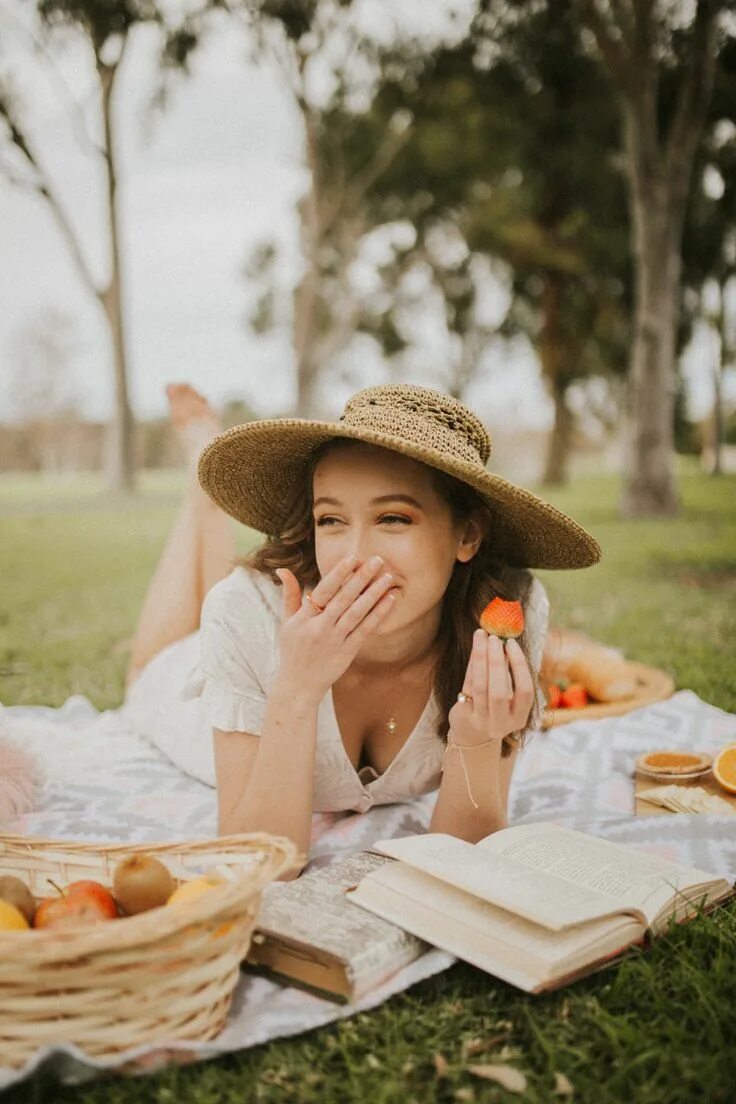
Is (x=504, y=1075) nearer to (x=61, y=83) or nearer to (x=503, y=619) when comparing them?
(x=503, y=619)

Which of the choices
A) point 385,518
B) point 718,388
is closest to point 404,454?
point 385,518

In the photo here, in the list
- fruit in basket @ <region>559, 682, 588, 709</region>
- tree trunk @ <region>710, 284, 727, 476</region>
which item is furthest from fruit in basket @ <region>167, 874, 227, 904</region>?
tree trunk @ <region>710, 284, 727, 476</region>

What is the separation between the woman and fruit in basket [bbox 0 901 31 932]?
781 millimetres

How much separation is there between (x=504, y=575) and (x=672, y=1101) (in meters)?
1.68

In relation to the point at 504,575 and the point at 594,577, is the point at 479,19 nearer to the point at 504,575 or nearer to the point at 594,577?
the point at 594,577

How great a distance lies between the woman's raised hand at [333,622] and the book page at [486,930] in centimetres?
54

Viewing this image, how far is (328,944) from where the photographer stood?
6.64ft

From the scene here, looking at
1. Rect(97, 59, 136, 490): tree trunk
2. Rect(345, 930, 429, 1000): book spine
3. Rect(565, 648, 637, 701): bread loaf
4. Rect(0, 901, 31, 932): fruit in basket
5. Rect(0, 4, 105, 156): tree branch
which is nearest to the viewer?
Rect(0, 901, 31, 932): fruit in basket

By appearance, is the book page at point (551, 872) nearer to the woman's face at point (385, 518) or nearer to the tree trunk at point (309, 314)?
the woman's face at point (385, 518)

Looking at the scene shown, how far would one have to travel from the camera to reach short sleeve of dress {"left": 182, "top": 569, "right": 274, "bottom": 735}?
2.77 m

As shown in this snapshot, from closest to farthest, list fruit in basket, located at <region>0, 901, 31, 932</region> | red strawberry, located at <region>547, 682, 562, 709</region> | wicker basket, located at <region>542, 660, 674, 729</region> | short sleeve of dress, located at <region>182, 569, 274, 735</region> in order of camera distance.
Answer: fruit in basket, located at <region>0, 901, 31, 932</region> → short sleeve of dress, located at <region>182, 569, 274, 735</region> → wicker basket, located at <region>542, 660, 674, 729</region> → red strawberry, located at <region>547, 682, 562, 709</region>

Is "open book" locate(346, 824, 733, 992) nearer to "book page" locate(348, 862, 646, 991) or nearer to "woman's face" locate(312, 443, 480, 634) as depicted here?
"book page" locate(348, 862, 646, 991)

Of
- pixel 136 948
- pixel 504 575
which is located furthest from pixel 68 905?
pixel 504 575

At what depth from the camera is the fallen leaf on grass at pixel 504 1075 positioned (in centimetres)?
179
